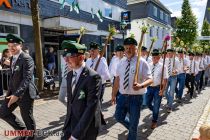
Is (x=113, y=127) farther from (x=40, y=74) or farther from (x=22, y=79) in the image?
(x=40, y=74)

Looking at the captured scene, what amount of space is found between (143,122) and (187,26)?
33.9 metres

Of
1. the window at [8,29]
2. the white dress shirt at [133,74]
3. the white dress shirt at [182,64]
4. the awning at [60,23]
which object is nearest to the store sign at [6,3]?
the window at [8,29]

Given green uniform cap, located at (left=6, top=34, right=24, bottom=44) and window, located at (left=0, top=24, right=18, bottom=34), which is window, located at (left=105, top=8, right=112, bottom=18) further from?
green uniform cap, located at (left=6, top=34, right=24, bottom=44)

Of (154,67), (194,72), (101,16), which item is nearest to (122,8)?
(101,16)

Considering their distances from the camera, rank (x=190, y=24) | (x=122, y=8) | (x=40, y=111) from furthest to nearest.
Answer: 1. (x=190, y=24)
2. (x=122, y=8)
3. (x=40, y=111)

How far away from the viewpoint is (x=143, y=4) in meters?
33.1

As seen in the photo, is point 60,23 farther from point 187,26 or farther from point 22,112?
point 187,26

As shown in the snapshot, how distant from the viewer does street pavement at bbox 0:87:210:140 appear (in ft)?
18.3

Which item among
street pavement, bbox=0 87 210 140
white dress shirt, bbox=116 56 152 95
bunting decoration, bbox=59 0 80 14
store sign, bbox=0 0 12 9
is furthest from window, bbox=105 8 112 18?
white dress shirt, bbox=116 56 152 95

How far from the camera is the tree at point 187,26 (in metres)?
36.9

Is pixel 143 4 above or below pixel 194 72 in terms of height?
above

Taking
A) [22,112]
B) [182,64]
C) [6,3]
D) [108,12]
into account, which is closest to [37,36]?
[6,3]

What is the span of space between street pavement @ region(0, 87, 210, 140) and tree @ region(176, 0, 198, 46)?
1158 inches

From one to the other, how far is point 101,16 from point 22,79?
54.6 ft
